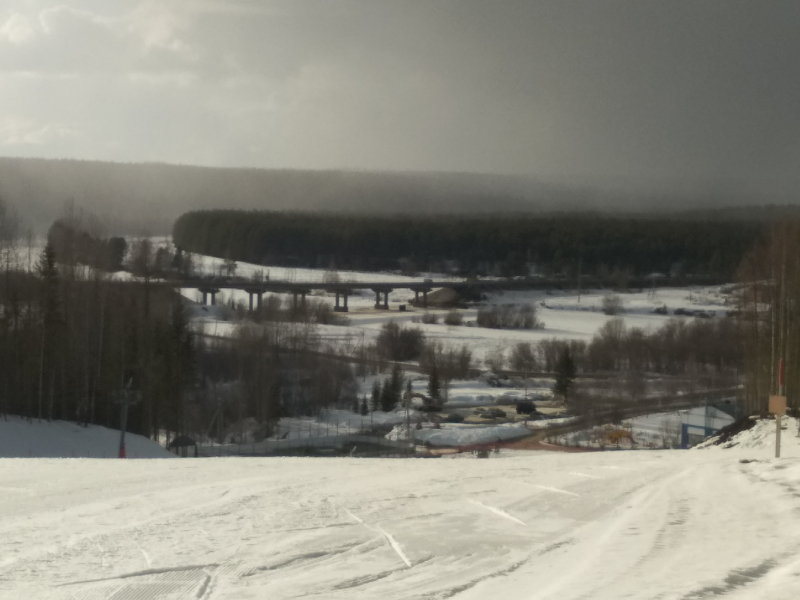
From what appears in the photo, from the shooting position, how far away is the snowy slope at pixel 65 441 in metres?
21.9

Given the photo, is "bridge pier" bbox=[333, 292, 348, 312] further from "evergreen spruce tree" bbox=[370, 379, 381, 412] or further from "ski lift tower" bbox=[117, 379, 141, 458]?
"ski lift tower" bbox=[117, 379, 141, 458]

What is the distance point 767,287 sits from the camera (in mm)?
22016

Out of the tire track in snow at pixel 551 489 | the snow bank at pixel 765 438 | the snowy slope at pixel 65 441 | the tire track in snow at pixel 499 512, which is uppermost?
the tire track in snow at pixel 499 512

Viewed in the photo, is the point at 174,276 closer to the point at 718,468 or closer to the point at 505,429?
the point at 505,429

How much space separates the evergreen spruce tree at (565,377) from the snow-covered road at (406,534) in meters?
21.2

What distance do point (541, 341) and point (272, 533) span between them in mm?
30973

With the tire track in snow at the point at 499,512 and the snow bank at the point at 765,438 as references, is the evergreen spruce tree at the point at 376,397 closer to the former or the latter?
the snow bank at the point at 765,438

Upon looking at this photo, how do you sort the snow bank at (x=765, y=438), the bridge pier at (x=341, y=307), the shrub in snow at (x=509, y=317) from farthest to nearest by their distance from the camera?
1. the bridge pier at (x=341, y=307)
2. the shrub in snow at (x=509, y=317)
3. the snow bank at (x=765, y=438)

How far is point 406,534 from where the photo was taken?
16.4 feet

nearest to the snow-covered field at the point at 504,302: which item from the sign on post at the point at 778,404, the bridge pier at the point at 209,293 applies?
the bridge pier at the point at 209,293

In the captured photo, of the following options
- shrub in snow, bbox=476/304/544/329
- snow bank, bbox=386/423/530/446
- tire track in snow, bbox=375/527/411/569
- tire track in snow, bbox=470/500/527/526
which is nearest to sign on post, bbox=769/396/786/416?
tire track in snow, bbox=470/500/527/526

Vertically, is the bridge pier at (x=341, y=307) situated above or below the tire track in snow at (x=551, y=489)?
above

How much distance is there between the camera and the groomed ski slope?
390 centimetres

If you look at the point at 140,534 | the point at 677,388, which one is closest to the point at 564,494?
the point at 140,534
